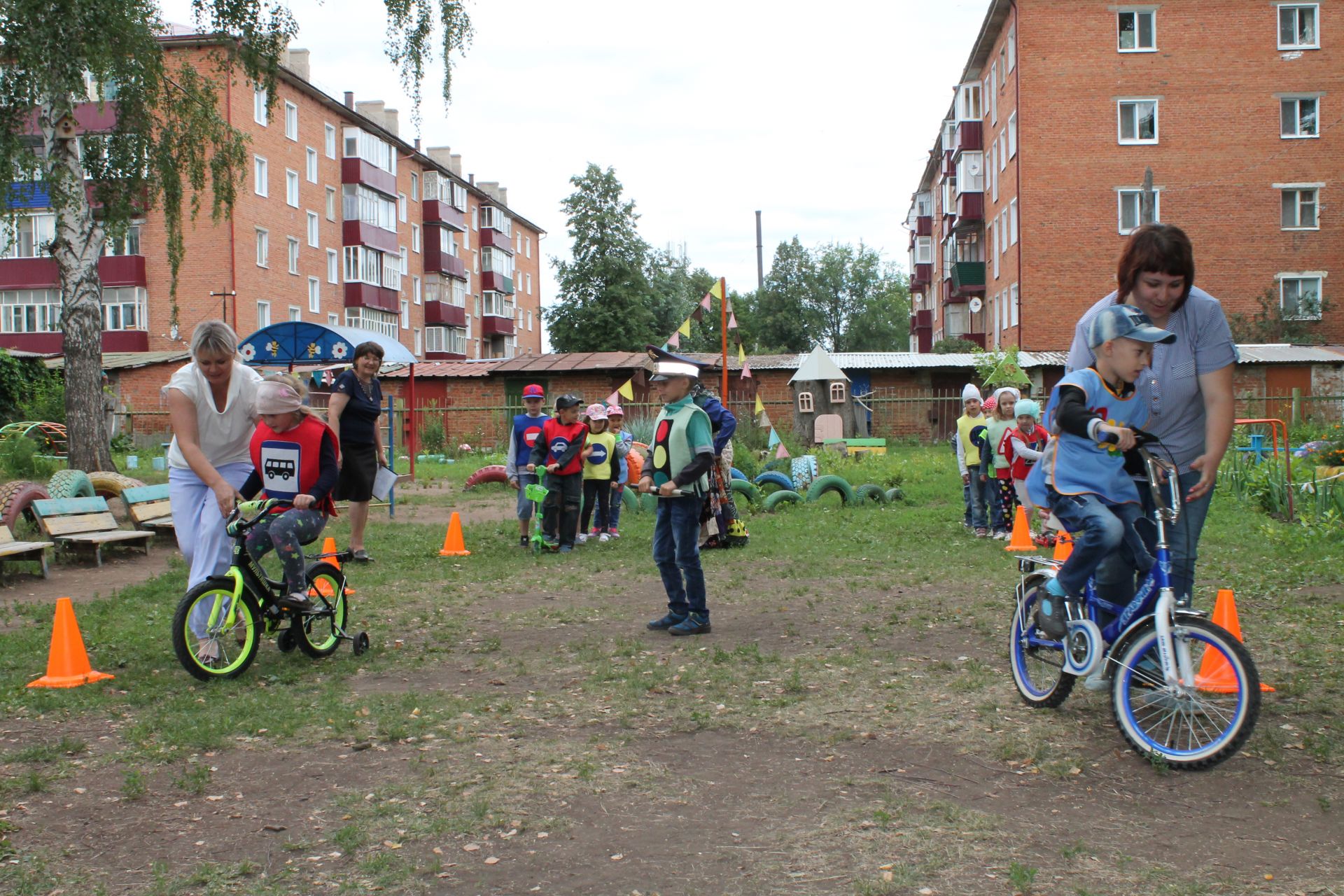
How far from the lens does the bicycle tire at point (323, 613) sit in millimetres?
6609

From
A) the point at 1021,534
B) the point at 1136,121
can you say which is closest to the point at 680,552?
the point at 1021,534

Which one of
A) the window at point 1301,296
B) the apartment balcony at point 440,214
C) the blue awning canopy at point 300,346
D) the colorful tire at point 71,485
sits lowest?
the colorful tire at point 71,485

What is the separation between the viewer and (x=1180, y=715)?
431cm

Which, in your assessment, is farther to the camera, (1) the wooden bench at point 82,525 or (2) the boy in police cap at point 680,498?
(1) the wooden bench at point 82,525

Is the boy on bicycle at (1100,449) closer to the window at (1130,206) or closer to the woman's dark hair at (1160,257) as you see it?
the woman's dark hair at (1160,257)

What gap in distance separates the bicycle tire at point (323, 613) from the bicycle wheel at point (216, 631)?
0.33 m

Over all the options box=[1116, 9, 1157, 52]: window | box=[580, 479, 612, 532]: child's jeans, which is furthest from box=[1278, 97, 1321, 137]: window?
box=[580, 479, 612, 532]: child's jeans

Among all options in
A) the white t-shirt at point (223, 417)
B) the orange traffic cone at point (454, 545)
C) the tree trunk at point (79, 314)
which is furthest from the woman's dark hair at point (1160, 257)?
the tree trunk at point (79, 314)

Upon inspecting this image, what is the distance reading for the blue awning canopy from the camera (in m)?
20.6

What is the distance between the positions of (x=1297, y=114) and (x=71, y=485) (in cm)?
3881

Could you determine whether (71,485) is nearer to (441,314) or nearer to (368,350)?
(368,350)

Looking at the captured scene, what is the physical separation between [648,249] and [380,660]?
6640 cm

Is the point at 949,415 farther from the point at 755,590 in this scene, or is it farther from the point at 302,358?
the point at 755,590

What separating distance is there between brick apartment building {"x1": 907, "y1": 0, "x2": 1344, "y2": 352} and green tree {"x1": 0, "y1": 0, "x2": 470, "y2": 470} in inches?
1131
